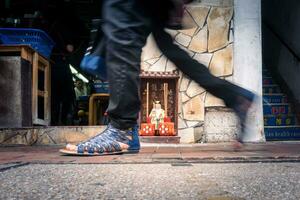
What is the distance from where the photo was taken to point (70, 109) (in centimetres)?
605

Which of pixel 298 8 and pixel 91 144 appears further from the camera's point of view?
pixel 298 8

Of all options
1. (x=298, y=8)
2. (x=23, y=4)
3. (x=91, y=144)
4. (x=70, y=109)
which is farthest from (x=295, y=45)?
(x=91, y=144)

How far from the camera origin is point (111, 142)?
1507 millimetres

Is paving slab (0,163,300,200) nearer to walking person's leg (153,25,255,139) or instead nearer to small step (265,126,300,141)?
walking person's leg (153,25,255,139)

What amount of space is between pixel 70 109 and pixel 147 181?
4867 mm

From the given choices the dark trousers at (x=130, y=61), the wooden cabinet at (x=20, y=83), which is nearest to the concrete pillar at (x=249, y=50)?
the wooden cabinet at (x=20, y=83)

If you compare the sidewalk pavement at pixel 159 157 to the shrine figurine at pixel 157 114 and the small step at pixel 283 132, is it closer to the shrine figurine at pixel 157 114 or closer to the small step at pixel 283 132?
the shrine figurine at pixel 157 114

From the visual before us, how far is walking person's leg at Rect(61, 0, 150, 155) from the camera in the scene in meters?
1.29

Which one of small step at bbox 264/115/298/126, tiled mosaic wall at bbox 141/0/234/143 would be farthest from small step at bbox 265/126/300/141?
tiled mosaic wall at bbox 141/0/234/143

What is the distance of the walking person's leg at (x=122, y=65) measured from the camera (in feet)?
4.22

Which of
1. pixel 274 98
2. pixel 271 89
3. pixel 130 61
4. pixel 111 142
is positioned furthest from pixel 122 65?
pixel 271 89

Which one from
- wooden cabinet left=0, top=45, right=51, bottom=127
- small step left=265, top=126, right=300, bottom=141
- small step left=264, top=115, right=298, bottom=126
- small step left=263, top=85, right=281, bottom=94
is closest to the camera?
wooden cabinet left=0, top=45, right=51, bottom=127

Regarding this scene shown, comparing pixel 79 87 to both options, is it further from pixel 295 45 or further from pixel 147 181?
pixel 147 181

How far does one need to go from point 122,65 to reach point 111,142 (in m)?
0.29
